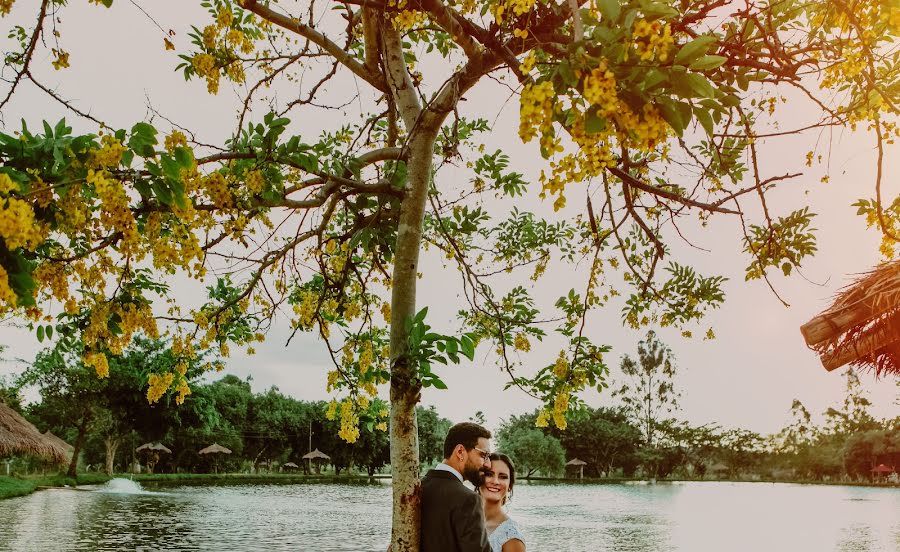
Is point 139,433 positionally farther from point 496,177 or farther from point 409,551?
point 409,551

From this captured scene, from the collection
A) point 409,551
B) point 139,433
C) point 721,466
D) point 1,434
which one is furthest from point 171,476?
point 721,466

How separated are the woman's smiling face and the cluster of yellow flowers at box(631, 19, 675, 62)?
95.2 inches

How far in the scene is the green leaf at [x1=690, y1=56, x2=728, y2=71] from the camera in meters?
1.52

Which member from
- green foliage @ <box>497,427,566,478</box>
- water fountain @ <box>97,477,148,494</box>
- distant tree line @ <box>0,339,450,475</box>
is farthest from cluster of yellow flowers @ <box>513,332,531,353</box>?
green foliage @ <box>497,427,566,478</box>

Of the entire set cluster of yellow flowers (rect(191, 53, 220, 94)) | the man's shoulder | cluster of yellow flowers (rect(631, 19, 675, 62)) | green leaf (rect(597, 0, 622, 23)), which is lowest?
the man's shoulder

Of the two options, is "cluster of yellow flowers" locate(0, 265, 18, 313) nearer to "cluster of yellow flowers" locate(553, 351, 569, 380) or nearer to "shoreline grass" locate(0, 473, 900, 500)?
"cluster of yellow flowers" locate(553, 351, 569, 380)

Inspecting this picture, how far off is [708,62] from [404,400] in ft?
5.81

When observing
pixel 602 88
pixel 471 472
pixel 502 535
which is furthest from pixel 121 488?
pixel 602 88

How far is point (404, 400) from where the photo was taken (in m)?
2.85

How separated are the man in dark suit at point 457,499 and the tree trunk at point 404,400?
0.21 ft

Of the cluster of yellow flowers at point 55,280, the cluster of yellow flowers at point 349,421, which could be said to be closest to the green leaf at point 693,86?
the cluster of yellow flowers at point 55,280

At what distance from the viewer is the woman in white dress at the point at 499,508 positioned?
3344 mm

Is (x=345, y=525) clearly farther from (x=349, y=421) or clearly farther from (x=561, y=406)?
(x=561, y=406)

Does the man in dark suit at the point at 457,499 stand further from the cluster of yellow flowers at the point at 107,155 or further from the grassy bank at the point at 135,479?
the grassy bank at the point at 135,479
